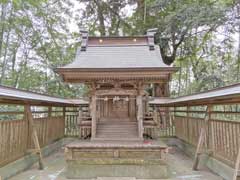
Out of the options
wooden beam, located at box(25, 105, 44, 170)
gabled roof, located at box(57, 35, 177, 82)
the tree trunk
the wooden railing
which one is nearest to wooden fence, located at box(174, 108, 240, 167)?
the wooden railing

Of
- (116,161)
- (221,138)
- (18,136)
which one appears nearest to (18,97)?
(18,136)

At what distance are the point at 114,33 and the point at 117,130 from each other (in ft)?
31.7

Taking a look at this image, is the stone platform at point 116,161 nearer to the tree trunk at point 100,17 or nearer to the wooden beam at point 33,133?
the wooden beam at point 33,133

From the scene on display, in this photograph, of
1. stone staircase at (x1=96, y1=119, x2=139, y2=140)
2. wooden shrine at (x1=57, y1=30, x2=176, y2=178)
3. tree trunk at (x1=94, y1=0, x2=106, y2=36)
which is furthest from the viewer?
tree trunk at (x1=94, y1=0, x2=106, y2=36)

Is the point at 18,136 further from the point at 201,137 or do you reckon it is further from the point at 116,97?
the point at 201,137

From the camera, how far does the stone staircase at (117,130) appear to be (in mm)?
6704

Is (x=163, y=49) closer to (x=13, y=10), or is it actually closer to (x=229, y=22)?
(x=229, y=22)

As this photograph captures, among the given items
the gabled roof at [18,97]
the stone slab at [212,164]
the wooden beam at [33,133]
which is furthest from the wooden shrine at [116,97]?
the stone slab at [212,164]

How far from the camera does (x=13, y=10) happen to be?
11430 millimetres

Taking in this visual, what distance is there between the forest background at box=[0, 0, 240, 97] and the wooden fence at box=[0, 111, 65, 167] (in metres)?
5.00

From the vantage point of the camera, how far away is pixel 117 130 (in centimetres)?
694

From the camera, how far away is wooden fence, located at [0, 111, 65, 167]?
5171mm

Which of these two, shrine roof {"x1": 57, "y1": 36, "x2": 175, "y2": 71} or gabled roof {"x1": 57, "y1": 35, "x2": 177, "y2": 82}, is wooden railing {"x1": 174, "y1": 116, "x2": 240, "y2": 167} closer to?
gabled roof {"x1": 57, "y1": 35, "x2": 177, "y2": 82}

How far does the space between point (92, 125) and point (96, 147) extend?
1142mm
